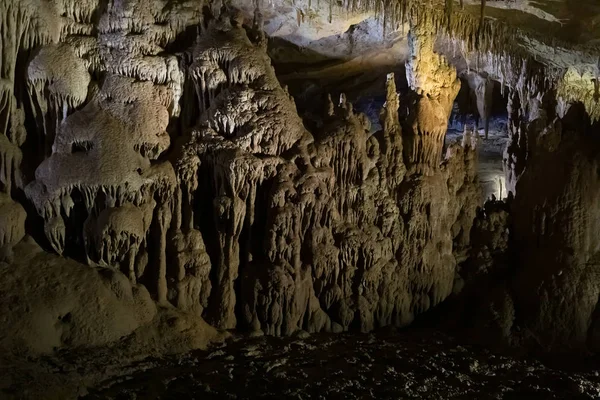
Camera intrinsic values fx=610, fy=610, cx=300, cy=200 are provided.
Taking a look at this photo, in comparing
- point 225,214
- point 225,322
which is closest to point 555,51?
point 225,214

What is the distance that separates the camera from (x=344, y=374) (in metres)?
6.96

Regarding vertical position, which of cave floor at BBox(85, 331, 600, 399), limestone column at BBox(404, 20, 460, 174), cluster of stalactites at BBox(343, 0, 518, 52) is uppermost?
cluster of stalactites at BBox(343, 0, 518, 52)

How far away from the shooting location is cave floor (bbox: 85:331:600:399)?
6266 mm

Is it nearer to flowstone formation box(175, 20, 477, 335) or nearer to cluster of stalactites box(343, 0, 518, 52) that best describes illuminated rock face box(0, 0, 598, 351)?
flowstone formation box(175, 20, 477, 335)

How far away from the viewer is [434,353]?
8008 mm

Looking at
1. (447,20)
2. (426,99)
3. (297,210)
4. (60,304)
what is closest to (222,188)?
(297,210)

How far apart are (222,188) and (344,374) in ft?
9.94

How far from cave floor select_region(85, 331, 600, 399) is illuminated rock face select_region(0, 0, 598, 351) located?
0.78 metres

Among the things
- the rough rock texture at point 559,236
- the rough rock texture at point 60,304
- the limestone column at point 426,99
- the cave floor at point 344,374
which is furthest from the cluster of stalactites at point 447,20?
the rough rock texture at point 60,304

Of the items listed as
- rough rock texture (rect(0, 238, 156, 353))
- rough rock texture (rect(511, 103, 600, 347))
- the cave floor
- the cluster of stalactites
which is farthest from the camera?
the cluster of stalactites

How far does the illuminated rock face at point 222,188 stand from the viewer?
25.4ft

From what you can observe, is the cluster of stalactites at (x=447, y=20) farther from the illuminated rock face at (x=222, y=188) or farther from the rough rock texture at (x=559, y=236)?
the rough rock texture at (x=559, y=236)

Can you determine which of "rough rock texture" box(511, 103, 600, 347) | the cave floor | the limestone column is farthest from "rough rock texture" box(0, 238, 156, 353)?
"rough rock texture" box(511, 103, 600, 347)

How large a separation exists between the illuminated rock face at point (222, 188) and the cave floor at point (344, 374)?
779 mm
